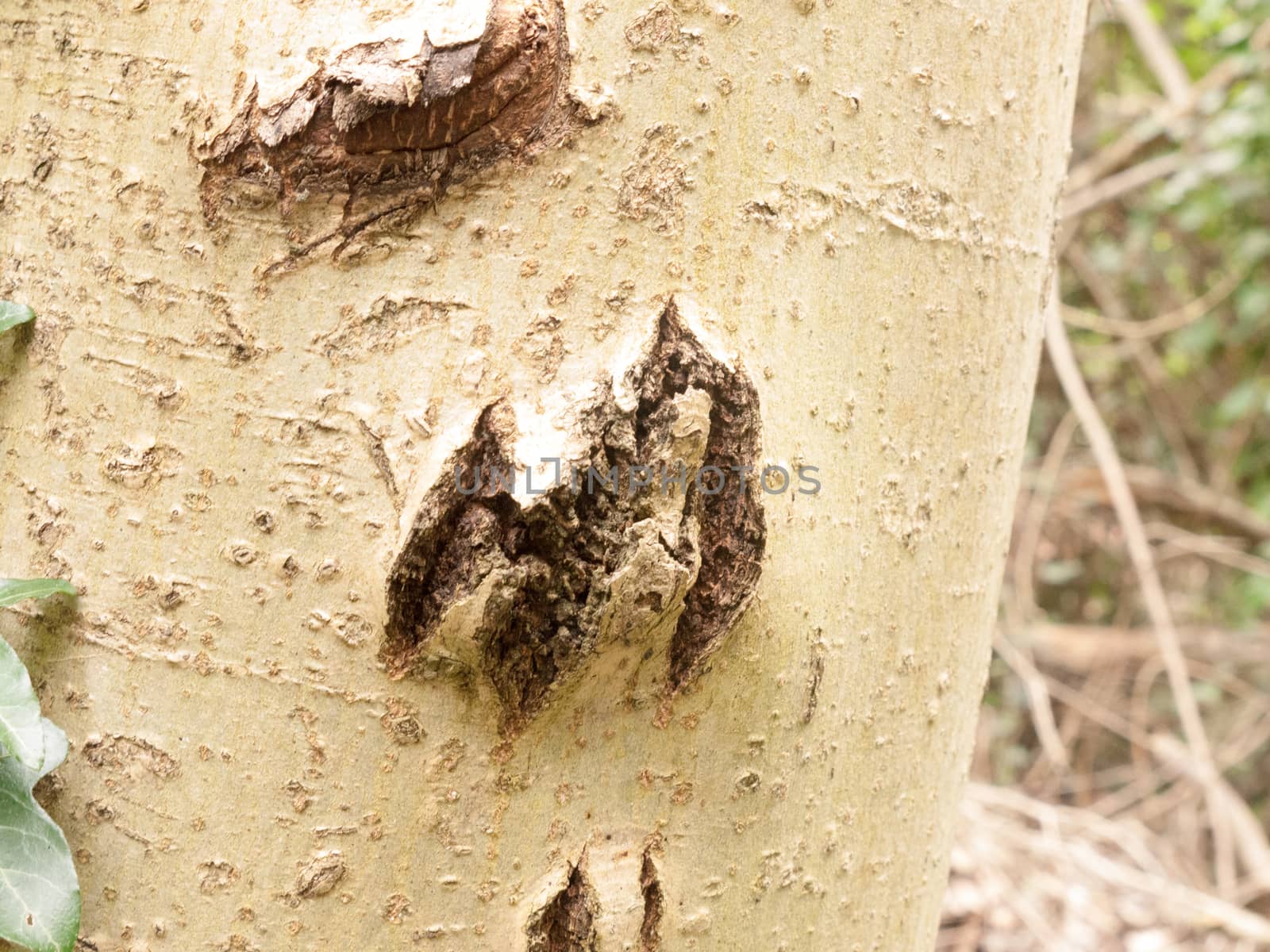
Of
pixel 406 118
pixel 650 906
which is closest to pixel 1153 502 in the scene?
pixel 650 906

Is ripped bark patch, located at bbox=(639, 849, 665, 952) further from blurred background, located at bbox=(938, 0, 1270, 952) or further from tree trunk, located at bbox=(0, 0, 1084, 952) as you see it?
blurred background, located at bbox=(938, 0, 1270, 952)

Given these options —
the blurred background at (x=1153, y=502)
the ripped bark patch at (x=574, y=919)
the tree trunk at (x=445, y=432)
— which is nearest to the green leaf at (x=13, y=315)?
the tree trunk at (x=445, y=432)

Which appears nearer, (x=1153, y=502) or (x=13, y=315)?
(x=13, y=315)

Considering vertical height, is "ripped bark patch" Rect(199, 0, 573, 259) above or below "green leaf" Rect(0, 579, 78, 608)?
above

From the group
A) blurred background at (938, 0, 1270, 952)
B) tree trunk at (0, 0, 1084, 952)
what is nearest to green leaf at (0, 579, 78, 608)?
tree trunk at (0, 0, 1084, 952)

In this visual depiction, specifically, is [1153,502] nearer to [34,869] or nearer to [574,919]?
[574,919]

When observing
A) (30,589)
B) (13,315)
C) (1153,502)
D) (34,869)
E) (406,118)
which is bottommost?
(1153,502)

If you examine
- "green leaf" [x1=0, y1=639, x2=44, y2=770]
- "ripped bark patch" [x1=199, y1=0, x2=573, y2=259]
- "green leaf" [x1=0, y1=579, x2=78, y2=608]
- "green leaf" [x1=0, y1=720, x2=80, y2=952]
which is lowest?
"green leaf" [x1=0, y1=720, x2=80, y2=952]
